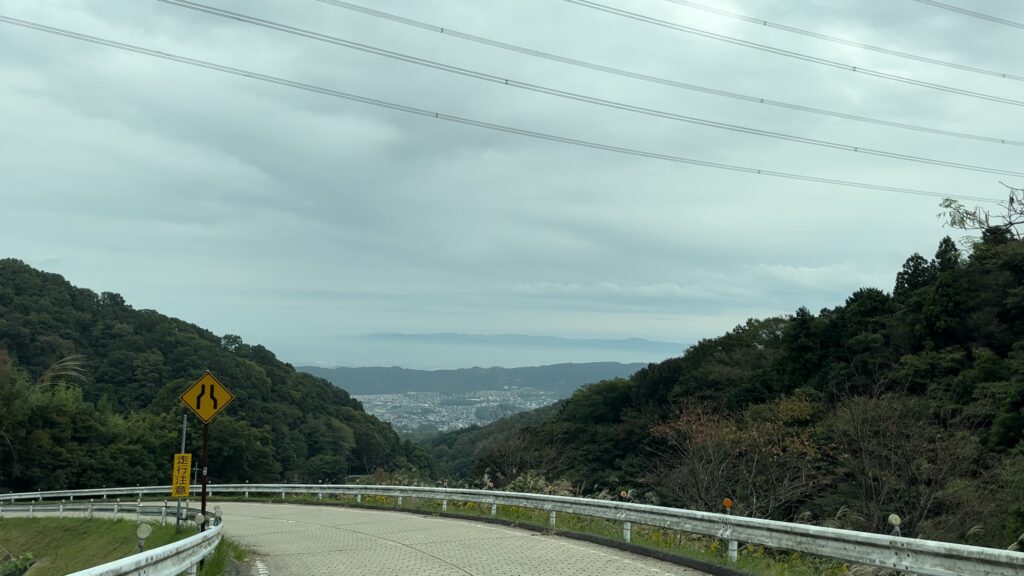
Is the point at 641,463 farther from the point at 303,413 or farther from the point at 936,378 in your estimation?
the point at 303,413

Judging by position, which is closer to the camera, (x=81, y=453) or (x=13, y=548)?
(x=13, y=548)

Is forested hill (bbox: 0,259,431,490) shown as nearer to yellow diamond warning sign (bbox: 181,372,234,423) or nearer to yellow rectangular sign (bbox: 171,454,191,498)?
yellow rectangular sign (bbox: 171,454,191,498)

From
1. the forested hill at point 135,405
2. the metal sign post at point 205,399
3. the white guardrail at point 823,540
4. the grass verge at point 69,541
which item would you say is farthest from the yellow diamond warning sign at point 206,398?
the forested hill at point 135,405

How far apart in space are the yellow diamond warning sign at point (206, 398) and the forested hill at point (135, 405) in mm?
62331

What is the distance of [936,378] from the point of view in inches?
1847

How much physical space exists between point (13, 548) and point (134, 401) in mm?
78987

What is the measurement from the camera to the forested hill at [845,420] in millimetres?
25438

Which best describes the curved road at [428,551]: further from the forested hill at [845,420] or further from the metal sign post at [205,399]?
the forested hill at [845,420]

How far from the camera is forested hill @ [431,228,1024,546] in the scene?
25438 mm

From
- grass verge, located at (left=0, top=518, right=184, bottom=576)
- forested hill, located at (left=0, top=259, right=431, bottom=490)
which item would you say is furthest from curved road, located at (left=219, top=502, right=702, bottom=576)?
forested hill, located at (left=0, top=259, right=431, bottom=490)

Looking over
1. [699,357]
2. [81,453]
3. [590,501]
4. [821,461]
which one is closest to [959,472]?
[821,461]

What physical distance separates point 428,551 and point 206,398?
562 cm

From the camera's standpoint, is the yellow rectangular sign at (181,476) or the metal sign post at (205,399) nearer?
the metal sign post at (205,399)

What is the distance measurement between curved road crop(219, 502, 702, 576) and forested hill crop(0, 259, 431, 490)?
5890 cm
